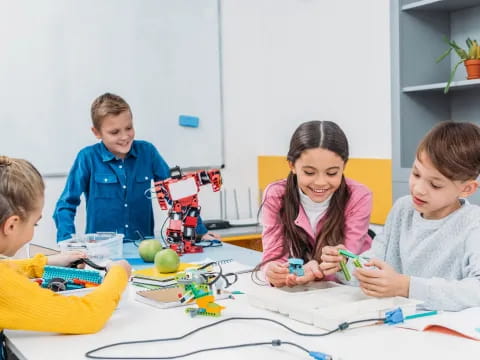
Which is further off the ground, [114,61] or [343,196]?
[114,61]

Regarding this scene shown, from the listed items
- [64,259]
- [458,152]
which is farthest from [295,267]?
[64,259]

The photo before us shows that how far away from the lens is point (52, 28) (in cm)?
355

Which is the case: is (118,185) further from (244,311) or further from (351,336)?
(351,336)

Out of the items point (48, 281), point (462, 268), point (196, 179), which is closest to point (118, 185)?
point (196, 179)

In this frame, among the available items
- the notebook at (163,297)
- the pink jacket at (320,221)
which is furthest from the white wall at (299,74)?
the notebook at (163,297)

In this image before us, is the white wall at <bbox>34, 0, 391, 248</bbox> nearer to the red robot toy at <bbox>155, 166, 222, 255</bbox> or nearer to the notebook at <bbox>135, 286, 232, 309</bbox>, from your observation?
the red robot toy at <bbox>155, 166, 222, 255</bbox>

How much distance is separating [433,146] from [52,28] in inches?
103

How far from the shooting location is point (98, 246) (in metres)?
2.24

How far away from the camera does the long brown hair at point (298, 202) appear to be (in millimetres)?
1842

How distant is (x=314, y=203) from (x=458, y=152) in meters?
0.51

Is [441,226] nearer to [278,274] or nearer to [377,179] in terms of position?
[278,274]

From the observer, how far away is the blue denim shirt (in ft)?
9.84

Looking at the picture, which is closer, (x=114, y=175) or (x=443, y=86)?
(x=443, y=86)

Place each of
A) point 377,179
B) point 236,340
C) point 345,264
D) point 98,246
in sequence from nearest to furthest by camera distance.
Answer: point 236,340 < point 345,264 < point 98,246 < point 377,179
